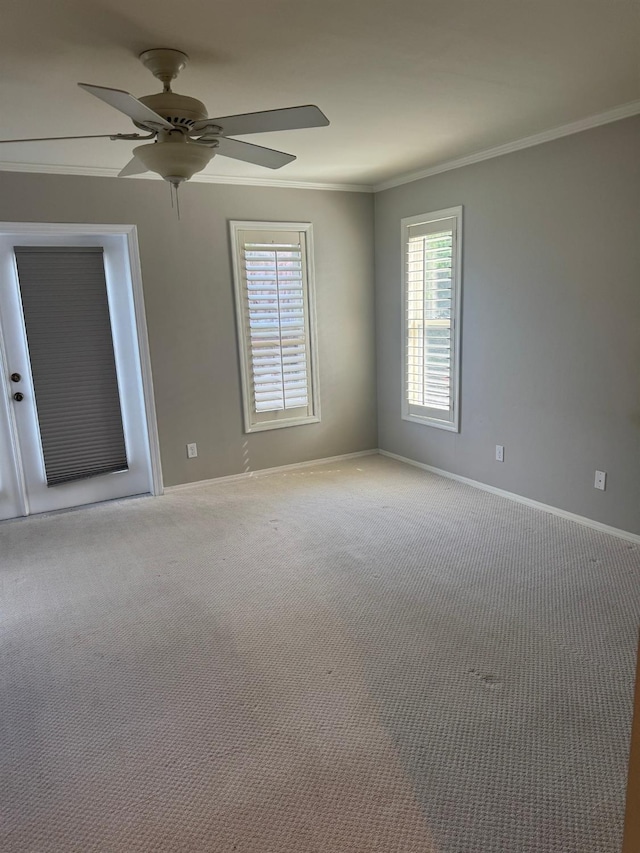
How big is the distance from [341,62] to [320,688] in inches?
101

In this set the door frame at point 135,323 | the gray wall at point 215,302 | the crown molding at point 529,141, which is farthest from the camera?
the gray wall at point 215,302

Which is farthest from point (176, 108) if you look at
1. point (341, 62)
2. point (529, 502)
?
point (529, 502)

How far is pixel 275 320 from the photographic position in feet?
15.9

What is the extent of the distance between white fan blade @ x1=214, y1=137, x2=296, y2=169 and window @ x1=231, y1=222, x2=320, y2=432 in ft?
6.76

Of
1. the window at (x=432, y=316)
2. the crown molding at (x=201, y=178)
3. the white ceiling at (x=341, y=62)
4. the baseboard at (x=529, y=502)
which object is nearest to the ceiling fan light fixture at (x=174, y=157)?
the white ceiling at (x=341, y=62)

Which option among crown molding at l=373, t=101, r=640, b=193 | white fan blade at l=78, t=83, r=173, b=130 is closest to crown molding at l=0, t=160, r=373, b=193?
crown molding at l=373, t=101, r=640, b=193

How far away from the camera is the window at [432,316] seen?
14.5 ft

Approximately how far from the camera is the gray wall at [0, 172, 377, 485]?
4137 mm

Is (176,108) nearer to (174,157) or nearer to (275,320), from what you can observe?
(174,157)

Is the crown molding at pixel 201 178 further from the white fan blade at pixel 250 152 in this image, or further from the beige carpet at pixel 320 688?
the beige carpet at pixel 320 688

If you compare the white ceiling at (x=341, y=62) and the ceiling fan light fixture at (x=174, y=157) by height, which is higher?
the white ceiling at (x=341, y=62)

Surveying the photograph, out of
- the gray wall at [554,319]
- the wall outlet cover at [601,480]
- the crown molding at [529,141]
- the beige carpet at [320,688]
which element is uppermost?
the crown molding at [529,141]

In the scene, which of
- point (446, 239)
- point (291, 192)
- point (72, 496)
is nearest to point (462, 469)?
point (446, 239)

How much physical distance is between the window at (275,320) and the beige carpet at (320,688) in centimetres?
147
